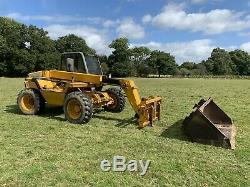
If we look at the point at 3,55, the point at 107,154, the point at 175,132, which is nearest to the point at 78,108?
the point at 175,132

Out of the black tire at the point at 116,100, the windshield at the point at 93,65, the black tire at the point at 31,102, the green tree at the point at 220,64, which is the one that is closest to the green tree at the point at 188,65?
the green tree at the point at 220,64

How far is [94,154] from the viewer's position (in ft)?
21.6

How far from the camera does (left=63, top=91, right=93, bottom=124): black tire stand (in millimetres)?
9145

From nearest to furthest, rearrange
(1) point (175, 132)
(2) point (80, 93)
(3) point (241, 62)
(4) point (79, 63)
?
(1) point (175, 132)
(2) point (80, 93)
(4) point (79, 63)
(3) point (241, 62)

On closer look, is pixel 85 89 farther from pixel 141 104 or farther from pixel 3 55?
pixel 3 55

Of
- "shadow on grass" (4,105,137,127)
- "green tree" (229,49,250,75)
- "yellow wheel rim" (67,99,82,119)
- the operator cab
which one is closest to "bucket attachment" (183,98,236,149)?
"shadow on grass" (4,105,137,127)

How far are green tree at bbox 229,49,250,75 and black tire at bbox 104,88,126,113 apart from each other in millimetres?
107052

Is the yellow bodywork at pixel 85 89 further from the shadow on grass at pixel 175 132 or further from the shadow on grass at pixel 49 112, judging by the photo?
the shadow on grass at pixel 175 132

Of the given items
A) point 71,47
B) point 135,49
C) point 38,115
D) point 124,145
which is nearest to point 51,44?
point 71,47

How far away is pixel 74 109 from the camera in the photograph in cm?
959

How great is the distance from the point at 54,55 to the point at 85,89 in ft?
174

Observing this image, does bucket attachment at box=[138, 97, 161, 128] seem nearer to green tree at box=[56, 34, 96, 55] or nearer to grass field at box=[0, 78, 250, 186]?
grass field at box=[0, 78, 250, 186]

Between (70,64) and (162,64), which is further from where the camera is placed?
(162,64)

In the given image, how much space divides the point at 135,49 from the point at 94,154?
91.1 meters
